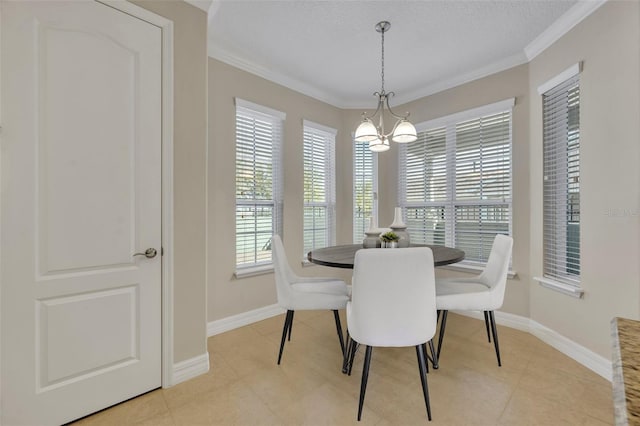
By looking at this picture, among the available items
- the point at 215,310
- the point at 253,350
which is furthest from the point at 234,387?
the point at 215,310

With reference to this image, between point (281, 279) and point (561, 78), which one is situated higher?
point (561, 78)

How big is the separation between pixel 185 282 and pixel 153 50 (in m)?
1.56

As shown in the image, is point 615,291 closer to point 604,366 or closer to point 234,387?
point 604,366

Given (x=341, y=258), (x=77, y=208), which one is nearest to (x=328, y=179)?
(x=341, y=258)

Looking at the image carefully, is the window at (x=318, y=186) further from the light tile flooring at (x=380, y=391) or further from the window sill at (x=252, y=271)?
the light tile flooring at (x=380, y=391)

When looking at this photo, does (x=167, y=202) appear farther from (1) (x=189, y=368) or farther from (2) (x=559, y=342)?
(2) (x=559, y=342)

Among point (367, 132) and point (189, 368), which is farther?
point (367, 132)

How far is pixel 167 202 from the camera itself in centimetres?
195

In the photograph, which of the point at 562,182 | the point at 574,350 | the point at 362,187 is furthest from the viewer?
the point at 362,187

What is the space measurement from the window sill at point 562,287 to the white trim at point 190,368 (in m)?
2.88

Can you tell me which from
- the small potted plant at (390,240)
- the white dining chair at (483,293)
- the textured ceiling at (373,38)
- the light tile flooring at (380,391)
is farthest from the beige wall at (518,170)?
the small potted plant at (390,240)

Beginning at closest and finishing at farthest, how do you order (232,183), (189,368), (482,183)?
(189,368)
(232,183)
(482,183)

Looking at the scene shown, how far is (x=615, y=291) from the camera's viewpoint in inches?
78.3

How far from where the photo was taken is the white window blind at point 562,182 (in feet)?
7.82
